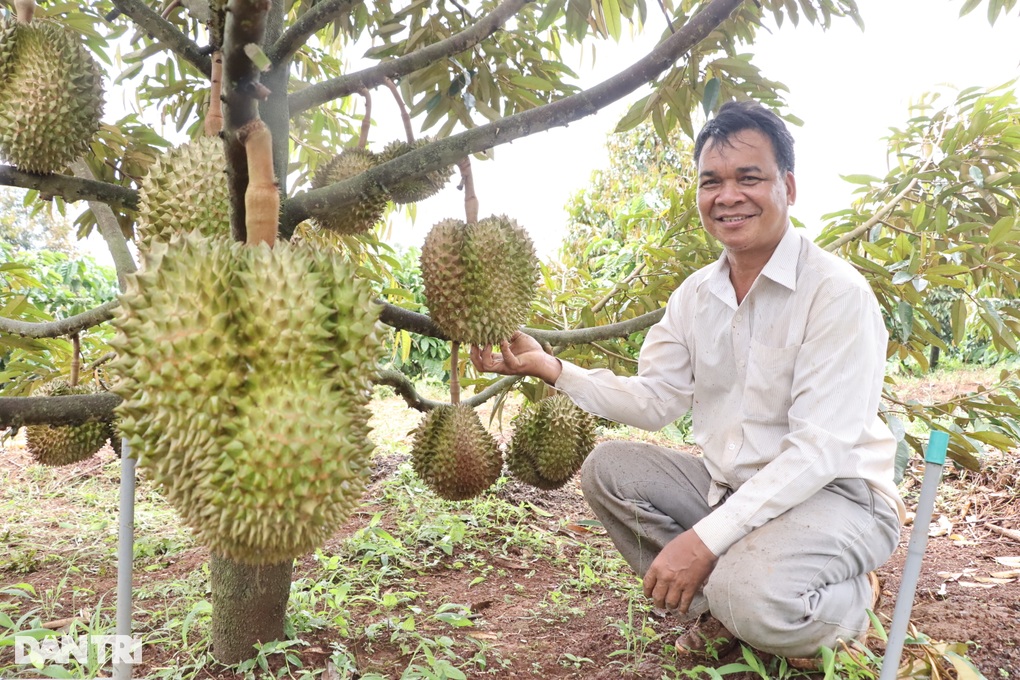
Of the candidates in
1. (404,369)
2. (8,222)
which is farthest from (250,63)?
(8,222)

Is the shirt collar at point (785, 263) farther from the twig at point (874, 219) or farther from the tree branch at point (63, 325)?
the tree branch at point (63, 325)

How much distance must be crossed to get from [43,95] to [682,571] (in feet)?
6.08

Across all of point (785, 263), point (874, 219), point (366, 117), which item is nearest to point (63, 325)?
point (366, 117)

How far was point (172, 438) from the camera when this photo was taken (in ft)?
3.36

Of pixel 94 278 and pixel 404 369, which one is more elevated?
pixel 94 278

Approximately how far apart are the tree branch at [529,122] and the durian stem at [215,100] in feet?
0.68

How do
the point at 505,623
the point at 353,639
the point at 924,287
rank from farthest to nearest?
the point at 924,287
the point at 505,623
the point at 353,639

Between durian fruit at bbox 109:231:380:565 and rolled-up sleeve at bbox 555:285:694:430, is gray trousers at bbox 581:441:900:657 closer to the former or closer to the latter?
rolled-up sleeve at bbox 555:285:694:430

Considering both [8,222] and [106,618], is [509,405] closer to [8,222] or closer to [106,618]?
[106,618]

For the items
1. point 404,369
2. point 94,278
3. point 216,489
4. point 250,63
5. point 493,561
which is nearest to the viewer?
point 250,63

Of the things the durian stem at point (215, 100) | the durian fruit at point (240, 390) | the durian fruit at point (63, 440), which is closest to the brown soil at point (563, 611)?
the durian fruit at point (63, 440)

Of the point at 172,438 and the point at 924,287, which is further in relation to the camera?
the point at 924,287

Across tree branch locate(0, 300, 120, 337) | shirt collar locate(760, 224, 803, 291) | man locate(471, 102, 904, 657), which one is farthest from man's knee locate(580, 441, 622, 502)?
tree branch locate(0, 300, 120, 337)

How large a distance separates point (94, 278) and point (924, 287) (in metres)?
10.0
